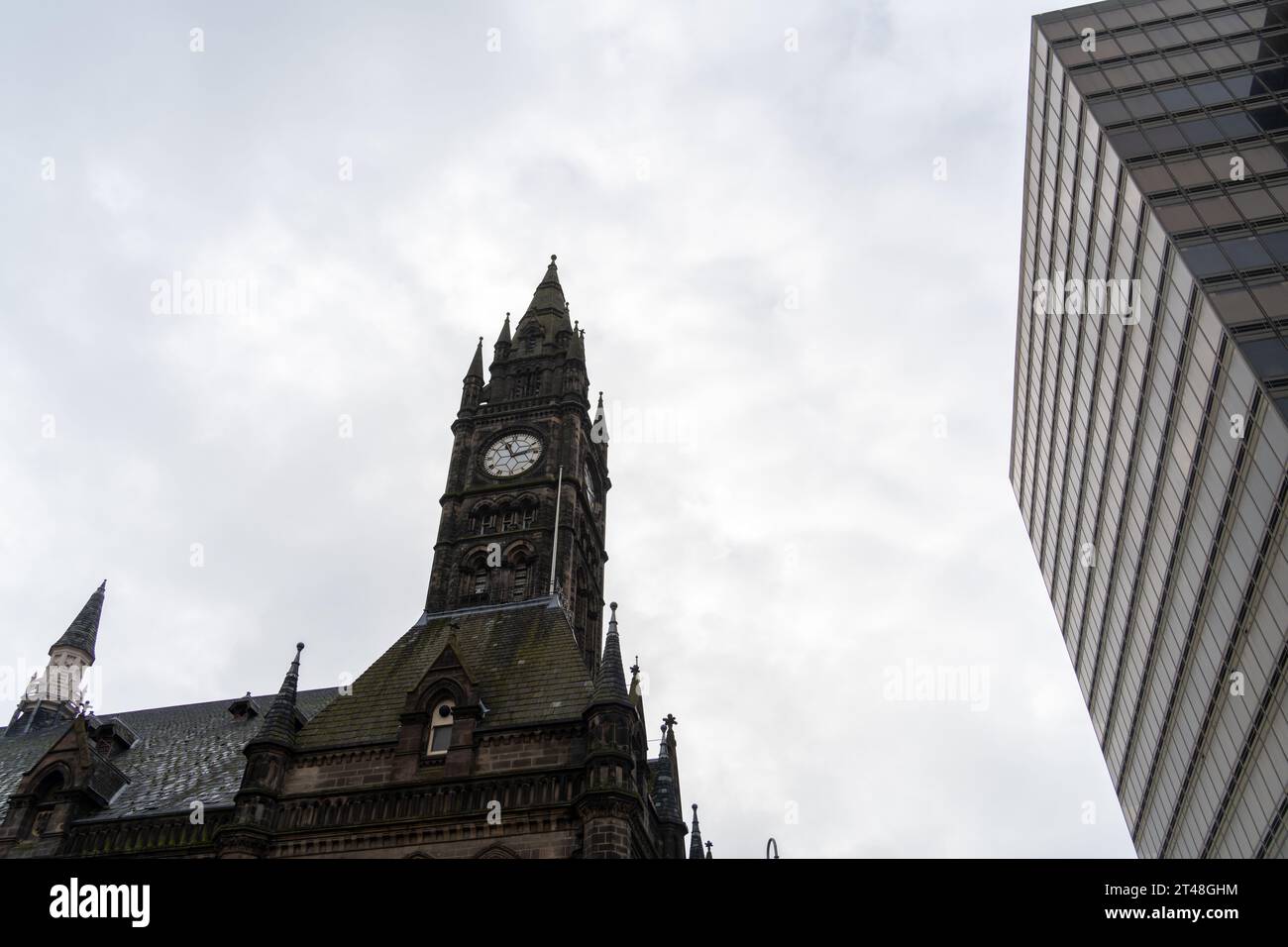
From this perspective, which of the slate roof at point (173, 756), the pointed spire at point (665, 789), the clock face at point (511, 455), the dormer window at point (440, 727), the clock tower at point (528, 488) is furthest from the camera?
the clock face at point (511, 455)

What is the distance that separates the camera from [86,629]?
65.5 metres

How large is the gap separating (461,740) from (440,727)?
49.5 inches

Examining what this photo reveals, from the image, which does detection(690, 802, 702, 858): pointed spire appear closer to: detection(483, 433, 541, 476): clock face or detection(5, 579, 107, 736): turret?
detection(483, 433, 541, 476): clock face

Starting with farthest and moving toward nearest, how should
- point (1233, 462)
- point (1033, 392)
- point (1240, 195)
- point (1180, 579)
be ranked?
1. point (1033, 392)
2. point (1180, 579)
3. point (1240, 195)
4. point (1233, 462)

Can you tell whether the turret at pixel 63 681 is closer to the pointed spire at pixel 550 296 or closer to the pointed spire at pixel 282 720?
the pointed spire at pixel 282 720

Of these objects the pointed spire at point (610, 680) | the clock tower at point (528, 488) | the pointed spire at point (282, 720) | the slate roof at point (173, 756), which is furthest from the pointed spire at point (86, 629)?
the pointed spire at point (610, 680)

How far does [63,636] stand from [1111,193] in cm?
6213

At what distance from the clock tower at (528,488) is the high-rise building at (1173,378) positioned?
22899 millimetres

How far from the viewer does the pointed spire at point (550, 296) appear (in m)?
53.2

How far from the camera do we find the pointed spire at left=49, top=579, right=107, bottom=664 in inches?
2534

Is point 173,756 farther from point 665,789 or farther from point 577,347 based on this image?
point 577,347

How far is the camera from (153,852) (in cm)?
2903
